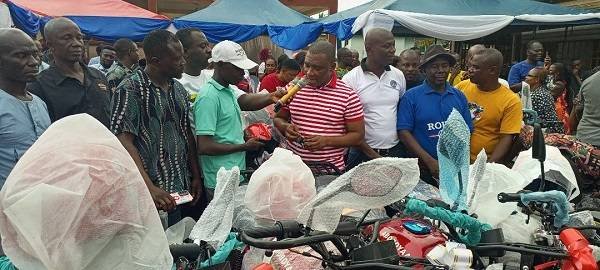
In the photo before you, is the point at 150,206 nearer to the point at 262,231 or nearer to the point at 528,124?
the point at 262,231

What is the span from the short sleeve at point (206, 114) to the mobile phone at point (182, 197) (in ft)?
1.27

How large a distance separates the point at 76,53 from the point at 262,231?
292 centimetres

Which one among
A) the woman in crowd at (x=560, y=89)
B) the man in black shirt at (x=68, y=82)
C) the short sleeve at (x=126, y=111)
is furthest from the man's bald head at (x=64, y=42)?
the woman in crowd at (x=560, y=89)

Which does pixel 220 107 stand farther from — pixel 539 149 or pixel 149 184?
pixel 539 149

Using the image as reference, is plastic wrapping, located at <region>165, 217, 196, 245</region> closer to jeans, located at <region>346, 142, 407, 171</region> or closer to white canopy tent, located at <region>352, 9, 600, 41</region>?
jeans, located at <region>346, 142, 407, 171</region>

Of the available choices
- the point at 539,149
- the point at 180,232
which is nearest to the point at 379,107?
the point at 539,149

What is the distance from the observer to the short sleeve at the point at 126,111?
2.76 m

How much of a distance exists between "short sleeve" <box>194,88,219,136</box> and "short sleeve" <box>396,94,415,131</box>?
146 cm

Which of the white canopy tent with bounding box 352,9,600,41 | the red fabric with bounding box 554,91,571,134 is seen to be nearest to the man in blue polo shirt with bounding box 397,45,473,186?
the white canopy tent with bounding box 352,9,600,41

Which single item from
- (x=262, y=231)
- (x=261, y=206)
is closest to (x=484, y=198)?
(x=261, y=206)

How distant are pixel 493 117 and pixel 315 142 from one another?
152cm

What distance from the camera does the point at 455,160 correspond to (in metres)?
2.06

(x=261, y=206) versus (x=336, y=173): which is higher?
(x=261, y=206)

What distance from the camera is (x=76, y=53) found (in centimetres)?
388
